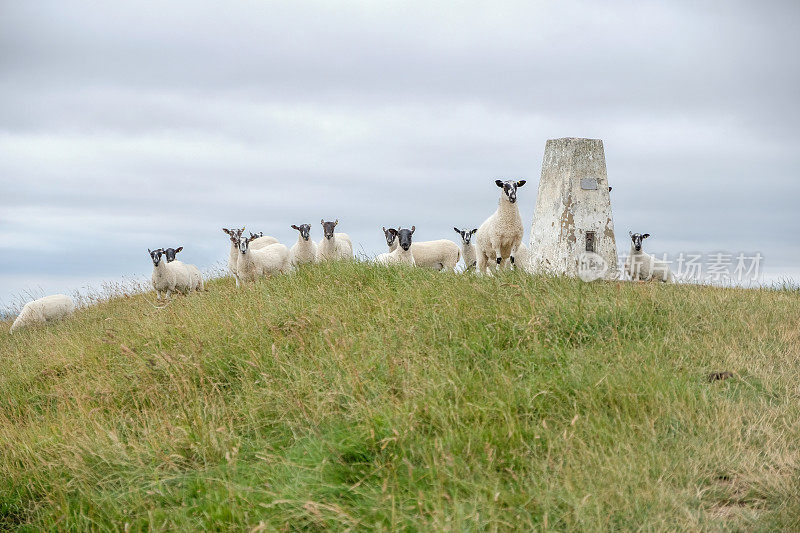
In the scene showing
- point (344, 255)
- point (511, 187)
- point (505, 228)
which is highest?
point (511, 187)

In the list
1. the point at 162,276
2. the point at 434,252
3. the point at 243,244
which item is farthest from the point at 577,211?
the point at 162,276

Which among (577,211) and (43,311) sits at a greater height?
(577,211)

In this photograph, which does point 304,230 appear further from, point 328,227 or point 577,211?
point 577,211

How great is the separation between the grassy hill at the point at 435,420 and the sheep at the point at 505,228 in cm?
512

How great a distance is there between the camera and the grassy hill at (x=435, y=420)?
5145 mm

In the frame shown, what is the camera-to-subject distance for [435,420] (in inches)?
233

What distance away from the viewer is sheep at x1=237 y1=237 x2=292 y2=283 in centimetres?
1759

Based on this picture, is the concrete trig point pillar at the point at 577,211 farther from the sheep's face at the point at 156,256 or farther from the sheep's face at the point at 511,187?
the sheep's face at the point at 156,256

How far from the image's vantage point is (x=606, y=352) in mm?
7562

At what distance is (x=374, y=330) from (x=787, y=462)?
4.82m

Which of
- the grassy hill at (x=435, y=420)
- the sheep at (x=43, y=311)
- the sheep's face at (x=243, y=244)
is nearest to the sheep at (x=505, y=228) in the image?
the grassy hill at (x=435, y=420)

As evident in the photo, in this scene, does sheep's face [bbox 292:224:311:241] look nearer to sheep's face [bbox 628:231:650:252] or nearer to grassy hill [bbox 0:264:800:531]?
grassy hill [bbox 0:264:800:531]

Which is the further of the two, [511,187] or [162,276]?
[162,276]

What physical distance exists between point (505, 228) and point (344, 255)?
4476mm
